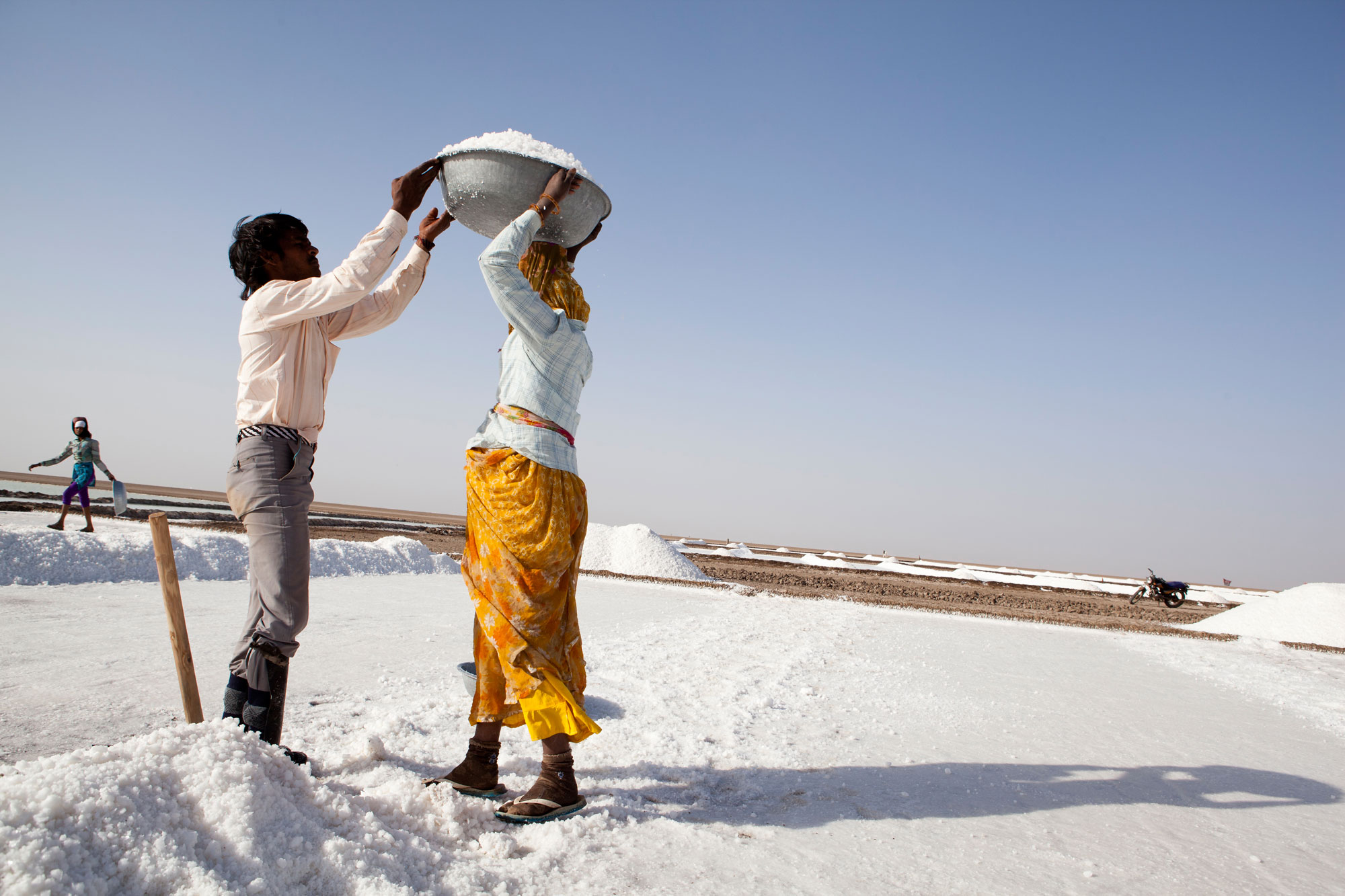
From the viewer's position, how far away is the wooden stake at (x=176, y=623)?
1903 mm

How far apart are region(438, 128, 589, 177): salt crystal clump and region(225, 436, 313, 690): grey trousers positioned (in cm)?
110

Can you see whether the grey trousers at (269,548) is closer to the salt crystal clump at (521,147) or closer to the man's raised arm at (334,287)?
the man's raised arm at (334,287)

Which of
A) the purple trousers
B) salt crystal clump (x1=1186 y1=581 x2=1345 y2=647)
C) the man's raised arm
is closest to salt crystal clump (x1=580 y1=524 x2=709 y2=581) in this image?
the purple trousers

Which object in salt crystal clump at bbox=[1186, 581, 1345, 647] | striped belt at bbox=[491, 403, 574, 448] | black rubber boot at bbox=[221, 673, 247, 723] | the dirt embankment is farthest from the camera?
the dirt embankment

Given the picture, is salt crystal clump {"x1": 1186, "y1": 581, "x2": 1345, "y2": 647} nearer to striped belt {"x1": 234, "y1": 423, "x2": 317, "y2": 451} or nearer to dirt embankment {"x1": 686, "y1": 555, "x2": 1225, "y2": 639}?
dirt embankment {"x1": 686, "y1": 555, "x2": 1225, "y2": 639}

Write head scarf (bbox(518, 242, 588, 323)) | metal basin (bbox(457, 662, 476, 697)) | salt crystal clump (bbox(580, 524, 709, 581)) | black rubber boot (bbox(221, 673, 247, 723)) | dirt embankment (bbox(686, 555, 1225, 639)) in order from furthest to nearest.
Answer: salt crystal clump (bbox(580, 524, 709, 581)), dirt embankment (bbox(686, 555, 1225, 639)), metal basin (bbox(457, 662, 476, 697)), head scarf (bbox(518, 242, 588, 323)), black rubber boot (bbox(221, 673, 247, 723))

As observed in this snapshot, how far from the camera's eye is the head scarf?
2252 millimetres

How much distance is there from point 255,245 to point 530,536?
4.31 feet

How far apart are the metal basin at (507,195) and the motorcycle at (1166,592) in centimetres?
2308

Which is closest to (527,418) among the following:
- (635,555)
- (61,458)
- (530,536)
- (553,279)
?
(530,536)

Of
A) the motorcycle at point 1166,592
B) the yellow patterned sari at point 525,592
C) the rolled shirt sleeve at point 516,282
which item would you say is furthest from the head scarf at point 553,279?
the motorcycle at point 1166,592

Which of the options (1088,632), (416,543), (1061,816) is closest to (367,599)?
(416,543)

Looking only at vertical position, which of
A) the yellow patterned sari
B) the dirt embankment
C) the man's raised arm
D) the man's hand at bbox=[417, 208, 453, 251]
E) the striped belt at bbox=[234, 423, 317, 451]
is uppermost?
the man's hand at bbox=[417, 208, 453, 251]

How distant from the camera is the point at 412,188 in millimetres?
2230
